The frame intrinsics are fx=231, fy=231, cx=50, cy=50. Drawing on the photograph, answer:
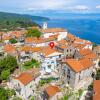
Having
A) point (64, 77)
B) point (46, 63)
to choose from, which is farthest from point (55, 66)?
point (64, 77)

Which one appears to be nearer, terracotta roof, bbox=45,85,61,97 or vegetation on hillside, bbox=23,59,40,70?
terracotta roof, bbox=45,85,61,97

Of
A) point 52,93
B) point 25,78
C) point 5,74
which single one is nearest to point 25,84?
point 25,78

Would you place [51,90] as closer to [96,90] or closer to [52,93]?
[52,93]

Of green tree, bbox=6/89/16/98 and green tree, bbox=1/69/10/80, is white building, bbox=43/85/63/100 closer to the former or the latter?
green tree, bbox=6/89/16/98

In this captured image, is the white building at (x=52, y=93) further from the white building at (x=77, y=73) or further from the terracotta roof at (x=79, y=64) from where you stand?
the terracotta roof at (x=79, y=64)

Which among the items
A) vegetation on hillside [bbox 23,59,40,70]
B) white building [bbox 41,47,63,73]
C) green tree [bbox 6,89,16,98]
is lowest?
green tree [bbox 6,89,16,98]

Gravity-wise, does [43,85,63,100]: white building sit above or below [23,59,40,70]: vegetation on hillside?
below

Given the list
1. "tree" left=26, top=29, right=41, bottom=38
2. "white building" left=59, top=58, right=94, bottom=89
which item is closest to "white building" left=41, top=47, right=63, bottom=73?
"white building" left=59, top=58, right=94, bottom=89

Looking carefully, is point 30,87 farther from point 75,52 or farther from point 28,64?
point 75,52

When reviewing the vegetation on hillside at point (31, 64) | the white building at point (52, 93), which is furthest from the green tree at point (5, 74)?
the white building at point (52, 93)
